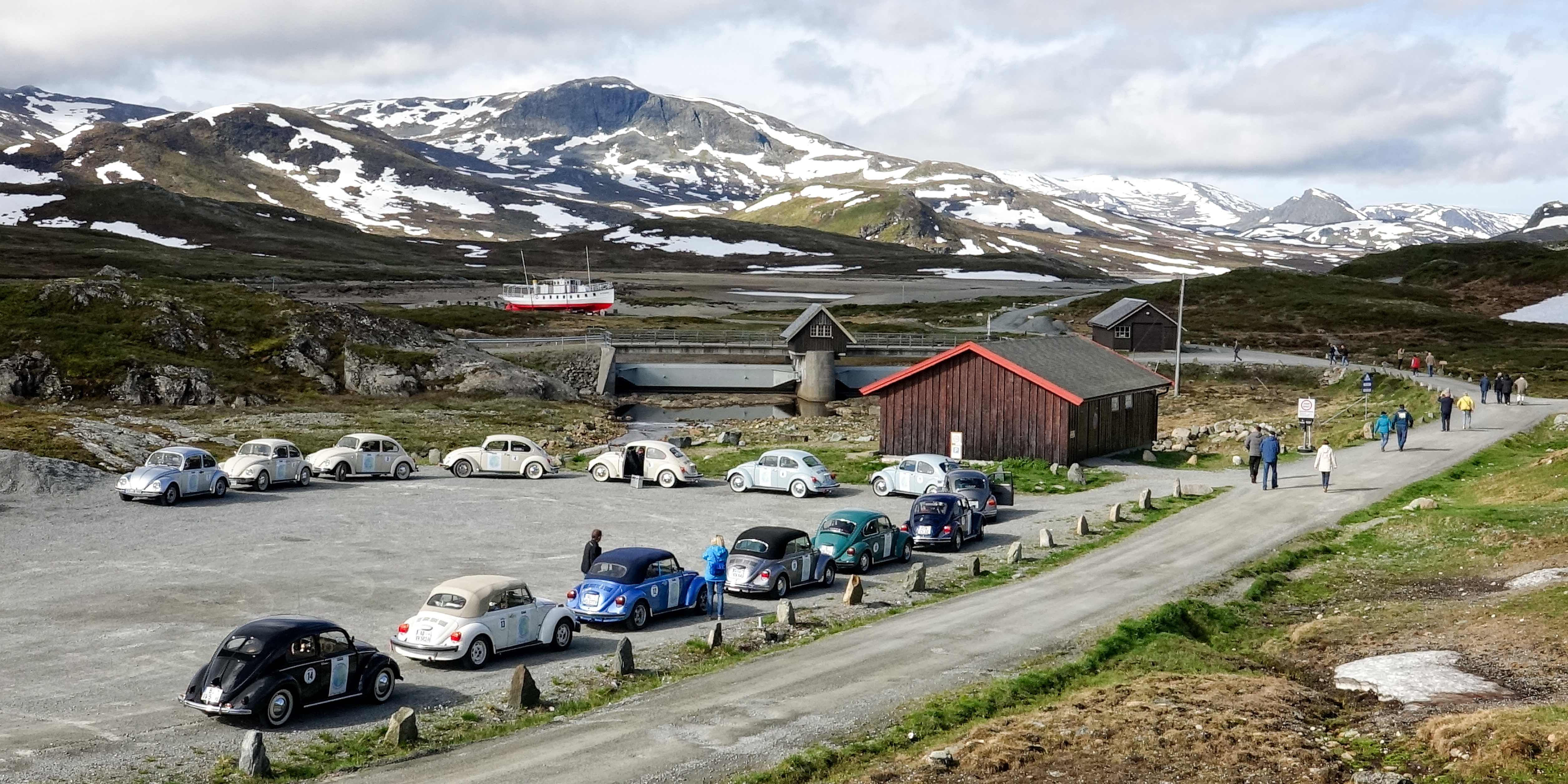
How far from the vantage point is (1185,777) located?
55.4 feet

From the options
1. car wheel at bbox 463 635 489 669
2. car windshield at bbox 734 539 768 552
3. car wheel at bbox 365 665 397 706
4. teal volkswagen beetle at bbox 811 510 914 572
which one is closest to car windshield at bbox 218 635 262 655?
car wheel at bbox 365 665 397 706

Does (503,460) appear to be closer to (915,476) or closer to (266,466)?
(266,466)

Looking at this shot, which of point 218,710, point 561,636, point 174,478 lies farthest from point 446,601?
point 174,478

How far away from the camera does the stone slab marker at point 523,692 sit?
21547mm

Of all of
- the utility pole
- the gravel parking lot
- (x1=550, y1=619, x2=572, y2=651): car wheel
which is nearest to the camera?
the gravel parking lot

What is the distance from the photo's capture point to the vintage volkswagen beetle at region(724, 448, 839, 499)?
45219 millimetres

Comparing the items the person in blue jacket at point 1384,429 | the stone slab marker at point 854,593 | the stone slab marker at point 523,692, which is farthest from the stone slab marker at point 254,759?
the person in blue jacket at point 1384,429

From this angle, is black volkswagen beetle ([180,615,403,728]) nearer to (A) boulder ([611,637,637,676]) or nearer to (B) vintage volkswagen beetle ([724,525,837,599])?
(A) boulder ([611,637,637,676])

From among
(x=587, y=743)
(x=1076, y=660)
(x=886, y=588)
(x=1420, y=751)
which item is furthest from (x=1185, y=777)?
(x=886, y=588)

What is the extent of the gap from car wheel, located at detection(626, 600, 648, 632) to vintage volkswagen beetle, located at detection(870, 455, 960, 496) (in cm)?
1713

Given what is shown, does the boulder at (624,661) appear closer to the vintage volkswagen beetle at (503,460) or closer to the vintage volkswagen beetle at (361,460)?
the vintage volkswagen beetle at (503,460)

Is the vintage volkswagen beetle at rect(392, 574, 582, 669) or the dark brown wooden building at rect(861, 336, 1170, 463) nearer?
the vintage volkswagen beetle at rect(392, 574, 582, 669)

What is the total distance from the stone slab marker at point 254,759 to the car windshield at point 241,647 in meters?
2.58

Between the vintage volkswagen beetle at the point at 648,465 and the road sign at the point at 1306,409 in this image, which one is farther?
the road sign at the point at 1306,409
